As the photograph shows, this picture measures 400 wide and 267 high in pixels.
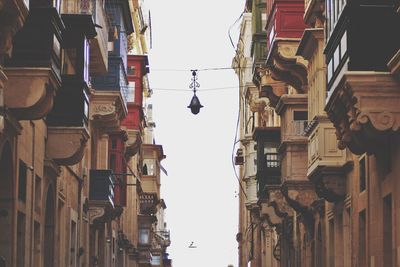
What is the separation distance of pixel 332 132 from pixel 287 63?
24.5ft

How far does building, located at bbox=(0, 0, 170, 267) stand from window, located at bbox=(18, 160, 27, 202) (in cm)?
5

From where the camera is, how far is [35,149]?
3195 cm

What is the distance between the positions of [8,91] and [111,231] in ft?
101

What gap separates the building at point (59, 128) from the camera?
1024 inches

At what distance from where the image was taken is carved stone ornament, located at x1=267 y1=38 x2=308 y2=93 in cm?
4384

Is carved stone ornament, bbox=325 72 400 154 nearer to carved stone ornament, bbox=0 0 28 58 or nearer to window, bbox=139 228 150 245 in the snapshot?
carved stone ornament, bbox=0 0 28 58

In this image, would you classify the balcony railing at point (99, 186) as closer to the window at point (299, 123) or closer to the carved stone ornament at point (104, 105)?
the carved stone ornament at point (104, 105)

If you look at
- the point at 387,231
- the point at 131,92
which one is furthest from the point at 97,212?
the point at 131,92

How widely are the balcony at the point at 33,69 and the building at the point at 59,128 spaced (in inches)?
0.8

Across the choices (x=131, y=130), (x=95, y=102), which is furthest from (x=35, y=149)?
(x=131, y=130)

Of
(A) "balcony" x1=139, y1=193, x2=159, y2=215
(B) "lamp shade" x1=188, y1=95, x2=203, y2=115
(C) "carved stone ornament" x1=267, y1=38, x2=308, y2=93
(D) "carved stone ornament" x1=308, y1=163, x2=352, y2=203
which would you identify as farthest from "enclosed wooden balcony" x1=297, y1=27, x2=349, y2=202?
(A) "balcony" x1=139, y1=193, x2=159, y2=215

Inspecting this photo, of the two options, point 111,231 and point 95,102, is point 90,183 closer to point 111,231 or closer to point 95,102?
point 95,102

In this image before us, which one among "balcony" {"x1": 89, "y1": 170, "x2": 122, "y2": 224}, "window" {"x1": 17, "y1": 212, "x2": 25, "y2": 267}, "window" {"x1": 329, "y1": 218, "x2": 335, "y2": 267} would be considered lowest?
"window" {"x1": 17, "y1": 212, "x2": 25, "y2": 267}

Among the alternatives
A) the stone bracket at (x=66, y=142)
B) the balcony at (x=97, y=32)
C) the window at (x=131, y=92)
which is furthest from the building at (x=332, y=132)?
the window at (x=131, y=92)
